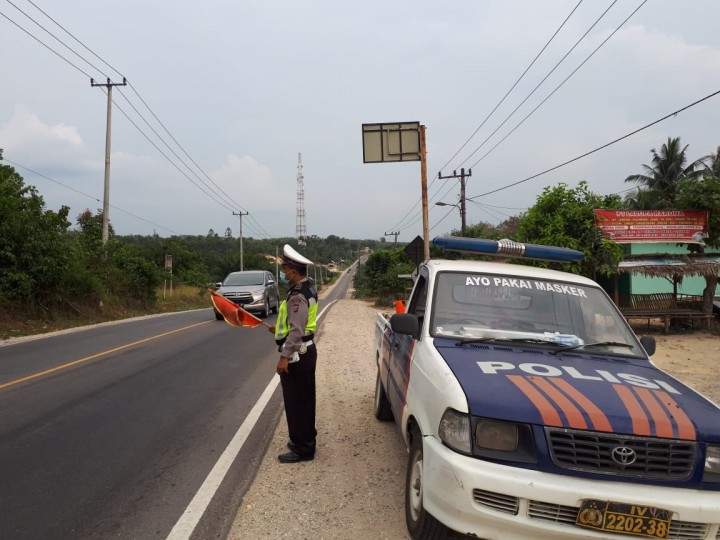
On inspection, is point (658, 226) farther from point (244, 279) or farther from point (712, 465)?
point (712, 465)

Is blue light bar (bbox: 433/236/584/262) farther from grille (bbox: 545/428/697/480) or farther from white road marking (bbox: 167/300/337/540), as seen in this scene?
white road marking (bbox: 167/300/337/540)

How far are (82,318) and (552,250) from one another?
64.7ft

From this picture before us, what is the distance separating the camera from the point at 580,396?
2.84 meters

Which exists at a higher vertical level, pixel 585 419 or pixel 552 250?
pixel 552 250

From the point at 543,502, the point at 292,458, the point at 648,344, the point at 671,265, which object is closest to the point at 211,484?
the point at 292,458

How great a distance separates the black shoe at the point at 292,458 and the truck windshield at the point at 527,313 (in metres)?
1.95

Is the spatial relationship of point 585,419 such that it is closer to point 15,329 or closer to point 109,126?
point 15,329

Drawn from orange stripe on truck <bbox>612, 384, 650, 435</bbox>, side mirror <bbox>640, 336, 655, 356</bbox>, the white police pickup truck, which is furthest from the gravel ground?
side mirror <bbox>640, 336, 655, 356</bbox>

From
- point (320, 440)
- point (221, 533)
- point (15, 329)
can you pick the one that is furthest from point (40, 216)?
point (221, 533)

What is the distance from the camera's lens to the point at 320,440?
5.54m

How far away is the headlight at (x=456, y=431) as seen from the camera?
2783 millimetres

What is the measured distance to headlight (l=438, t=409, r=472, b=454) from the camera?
278cm

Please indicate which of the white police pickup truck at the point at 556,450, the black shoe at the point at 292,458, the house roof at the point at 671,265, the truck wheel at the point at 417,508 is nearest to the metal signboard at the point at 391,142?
the house roof at the point at 671,265

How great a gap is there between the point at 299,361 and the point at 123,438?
2.25 metres
